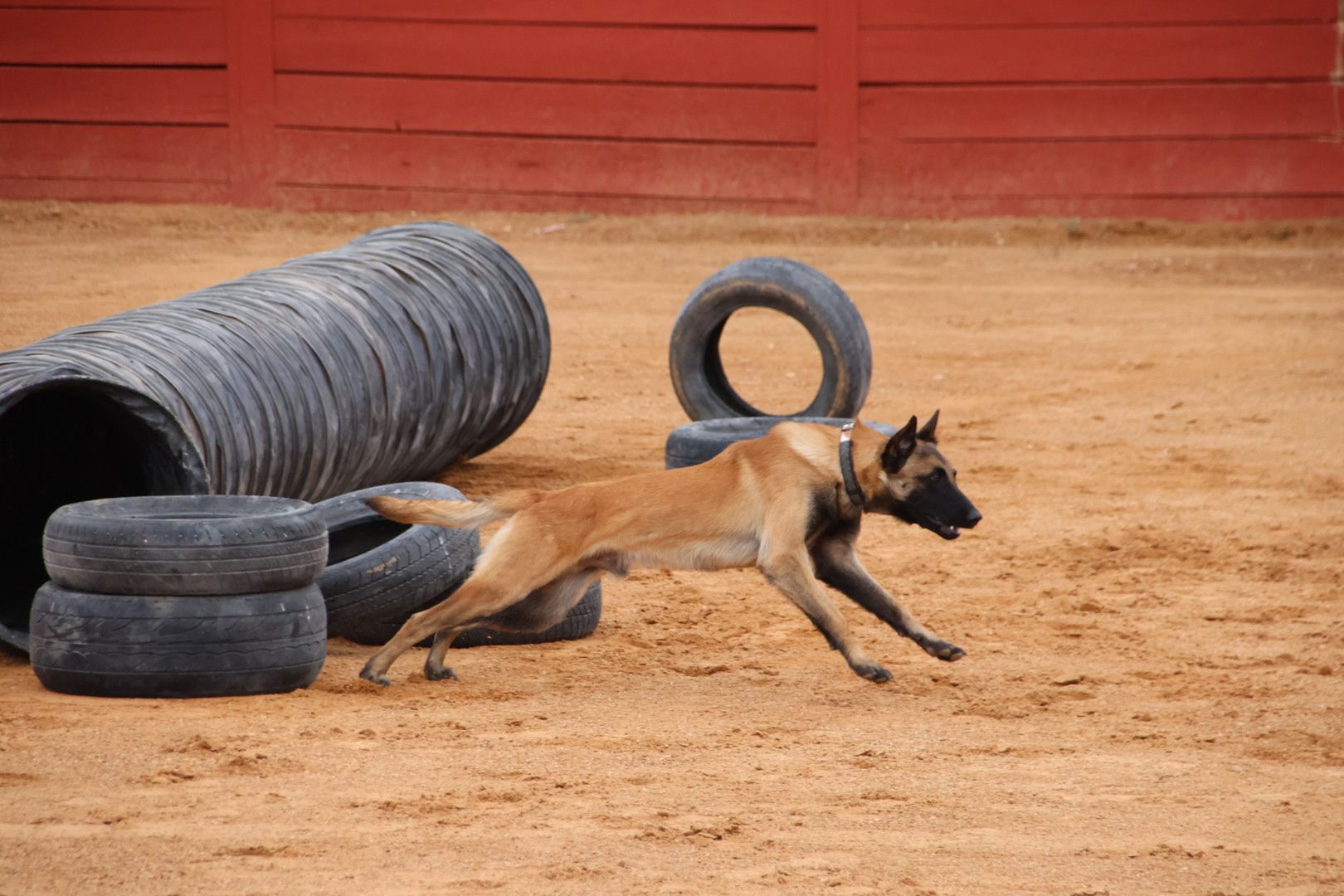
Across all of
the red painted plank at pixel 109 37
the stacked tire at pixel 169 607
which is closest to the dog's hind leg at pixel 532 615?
the stacked tire at pixel 169 607

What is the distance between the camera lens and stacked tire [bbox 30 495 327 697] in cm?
579

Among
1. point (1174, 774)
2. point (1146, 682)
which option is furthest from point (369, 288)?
point (1174, 774)

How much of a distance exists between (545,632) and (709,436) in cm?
244

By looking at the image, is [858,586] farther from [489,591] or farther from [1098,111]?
[1098,111]

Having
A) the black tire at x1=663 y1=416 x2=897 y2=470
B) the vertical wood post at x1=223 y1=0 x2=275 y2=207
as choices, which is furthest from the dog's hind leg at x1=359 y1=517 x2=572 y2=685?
the vertical wood post at x1=223 y1=0 x2=275 y2=207

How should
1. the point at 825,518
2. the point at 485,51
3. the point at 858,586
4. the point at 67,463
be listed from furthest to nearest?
the point at 485,51 < the point at 67,463 < the point at 858,586 < the point at 825,518

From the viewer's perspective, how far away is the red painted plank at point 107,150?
19.2 metres

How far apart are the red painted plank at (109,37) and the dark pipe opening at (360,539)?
13.1 metres

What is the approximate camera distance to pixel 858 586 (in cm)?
672

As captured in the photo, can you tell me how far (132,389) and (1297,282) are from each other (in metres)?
12.9

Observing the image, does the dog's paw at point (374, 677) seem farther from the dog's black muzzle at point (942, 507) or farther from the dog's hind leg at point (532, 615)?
the dog's black muzzle at point (942, 507)

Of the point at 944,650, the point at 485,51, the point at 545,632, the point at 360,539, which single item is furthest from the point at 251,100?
the point at 944,650

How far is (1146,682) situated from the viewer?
255 inches

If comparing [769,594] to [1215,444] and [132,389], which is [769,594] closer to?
[132,389]
